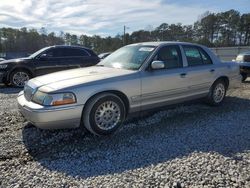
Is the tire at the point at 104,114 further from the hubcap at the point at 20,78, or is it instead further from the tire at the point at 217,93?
the hubcap at the point at 20,78

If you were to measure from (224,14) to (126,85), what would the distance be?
68863mm

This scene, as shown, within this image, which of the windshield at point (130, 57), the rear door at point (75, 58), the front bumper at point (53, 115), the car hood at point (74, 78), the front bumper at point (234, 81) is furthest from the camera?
the rear door at point (75, 58)

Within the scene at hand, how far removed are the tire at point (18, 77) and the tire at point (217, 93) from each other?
7.00m

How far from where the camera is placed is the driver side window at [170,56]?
18.3ft

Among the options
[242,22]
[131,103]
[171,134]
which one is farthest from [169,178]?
[242,22]

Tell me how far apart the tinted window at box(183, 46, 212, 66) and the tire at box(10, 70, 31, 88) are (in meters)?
6.78

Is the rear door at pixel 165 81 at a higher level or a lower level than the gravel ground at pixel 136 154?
higher

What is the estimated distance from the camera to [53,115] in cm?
422

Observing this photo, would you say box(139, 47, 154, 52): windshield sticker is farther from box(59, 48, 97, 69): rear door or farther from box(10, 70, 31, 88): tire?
box(10, 70, 31, 88): tire

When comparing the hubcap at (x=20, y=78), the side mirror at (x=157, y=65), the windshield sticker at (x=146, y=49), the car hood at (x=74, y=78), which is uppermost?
the windshield sticker at (x=146, y=49)

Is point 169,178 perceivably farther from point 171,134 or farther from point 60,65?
point 60,65

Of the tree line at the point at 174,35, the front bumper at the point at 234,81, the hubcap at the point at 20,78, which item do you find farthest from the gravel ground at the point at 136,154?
the tree line at the point at 174,35

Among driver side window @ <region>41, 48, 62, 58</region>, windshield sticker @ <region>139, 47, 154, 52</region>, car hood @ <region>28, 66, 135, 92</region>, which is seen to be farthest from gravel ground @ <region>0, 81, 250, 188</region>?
driver side window @ <region>41, 48, 62, 58</region>

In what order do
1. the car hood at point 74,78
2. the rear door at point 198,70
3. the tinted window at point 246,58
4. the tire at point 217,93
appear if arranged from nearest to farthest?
the car hood at point 74,78, the rear door at point 198,70, the tire at point 217,93, the tinted window at point 246,58
